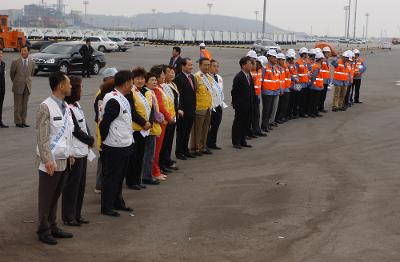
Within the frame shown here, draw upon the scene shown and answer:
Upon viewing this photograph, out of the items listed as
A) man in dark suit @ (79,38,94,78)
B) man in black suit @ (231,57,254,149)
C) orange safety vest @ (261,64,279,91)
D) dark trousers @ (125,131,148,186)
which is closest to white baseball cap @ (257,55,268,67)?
orange safety vest @ (261,64,279,91)

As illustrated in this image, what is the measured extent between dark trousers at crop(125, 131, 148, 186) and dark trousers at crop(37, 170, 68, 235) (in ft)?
6.67

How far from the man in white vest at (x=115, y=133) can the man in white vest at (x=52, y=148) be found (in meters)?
0.84

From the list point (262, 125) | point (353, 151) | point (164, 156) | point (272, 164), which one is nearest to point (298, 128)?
point (262, 125)

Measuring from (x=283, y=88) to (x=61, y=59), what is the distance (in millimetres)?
15624

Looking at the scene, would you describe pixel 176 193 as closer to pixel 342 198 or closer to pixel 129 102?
pixel 129 102

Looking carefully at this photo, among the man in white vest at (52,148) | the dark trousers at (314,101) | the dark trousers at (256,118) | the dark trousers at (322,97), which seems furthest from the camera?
the dark trousers at (322,97)

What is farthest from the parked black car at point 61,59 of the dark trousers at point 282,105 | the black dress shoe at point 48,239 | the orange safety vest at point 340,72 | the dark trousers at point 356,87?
the black dress shoe at point 48,239

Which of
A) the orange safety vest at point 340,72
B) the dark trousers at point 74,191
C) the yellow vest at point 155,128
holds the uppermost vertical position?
the orange safety vest at point 340,72

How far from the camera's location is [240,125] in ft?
43.8

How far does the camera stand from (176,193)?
30.8ft

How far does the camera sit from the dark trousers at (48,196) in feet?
22.2

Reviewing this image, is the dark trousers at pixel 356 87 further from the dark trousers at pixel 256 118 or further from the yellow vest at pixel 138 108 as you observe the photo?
the yellow vest at pixel 138 108

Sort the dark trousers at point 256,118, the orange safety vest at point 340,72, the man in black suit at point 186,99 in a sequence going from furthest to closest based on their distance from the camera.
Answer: the orange safety vest at point 340,72 < the dark trousers at point 256,118 < the man in black suit at point 186,99

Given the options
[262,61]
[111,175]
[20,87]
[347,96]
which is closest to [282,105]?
[262,61]
